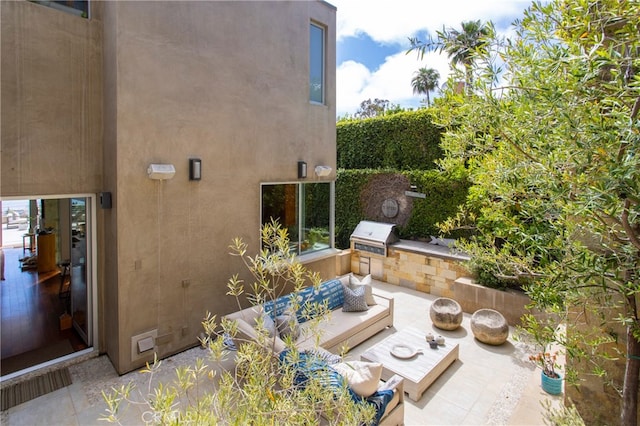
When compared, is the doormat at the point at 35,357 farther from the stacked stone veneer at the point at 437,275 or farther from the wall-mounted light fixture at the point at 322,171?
the stacked stone veneer at the point at 437,275

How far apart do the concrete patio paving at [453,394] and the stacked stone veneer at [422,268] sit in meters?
2.70

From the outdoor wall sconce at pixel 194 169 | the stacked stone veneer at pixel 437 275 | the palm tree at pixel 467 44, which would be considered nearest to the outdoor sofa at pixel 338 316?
the stacked stone veneer at pixel 437 275

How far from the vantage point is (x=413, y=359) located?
6207 millimetres

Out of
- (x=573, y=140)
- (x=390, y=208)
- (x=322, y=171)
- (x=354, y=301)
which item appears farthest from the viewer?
(x=390, y=208)

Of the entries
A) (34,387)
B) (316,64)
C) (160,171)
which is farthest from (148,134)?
(316,64)

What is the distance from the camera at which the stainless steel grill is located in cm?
1178

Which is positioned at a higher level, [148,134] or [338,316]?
[148,134]

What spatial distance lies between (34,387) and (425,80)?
35.3m

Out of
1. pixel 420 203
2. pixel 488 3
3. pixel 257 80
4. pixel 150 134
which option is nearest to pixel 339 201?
pixel 420 203

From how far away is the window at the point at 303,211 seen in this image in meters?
8.34

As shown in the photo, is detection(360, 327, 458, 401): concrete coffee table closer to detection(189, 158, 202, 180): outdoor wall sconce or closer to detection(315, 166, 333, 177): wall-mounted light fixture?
detection(315, 166, 333, 177): wall-mounted light fixture

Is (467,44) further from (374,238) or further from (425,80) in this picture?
(425,80)

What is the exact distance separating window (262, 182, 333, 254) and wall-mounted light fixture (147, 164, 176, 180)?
241 centimetres

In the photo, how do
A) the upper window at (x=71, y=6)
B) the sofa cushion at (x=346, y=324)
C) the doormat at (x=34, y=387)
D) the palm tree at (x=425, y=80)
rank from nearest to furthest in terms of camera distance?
the doormat at (x=34, y=387)
the upper window at (x=71, y=6)
the sofa cushion at (x=346, y=324)
the palm tree at (x=425, y=80)
